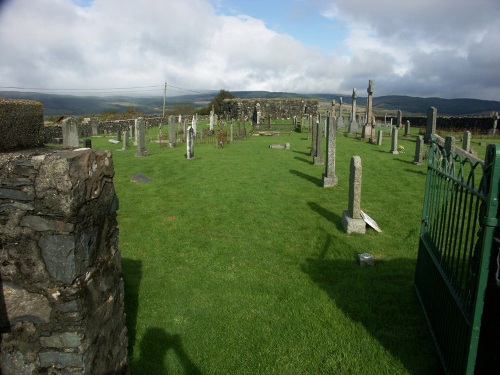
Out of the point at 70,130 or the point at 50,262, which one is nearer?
the point at 50,262

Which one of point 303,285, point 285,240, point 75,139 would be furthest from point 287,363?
point 75,139

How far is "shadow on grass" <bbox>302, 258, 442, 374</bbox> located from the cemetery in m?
0.02

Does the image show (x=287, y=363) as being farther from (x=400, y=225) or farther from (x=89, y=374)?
(x=400, y=225)

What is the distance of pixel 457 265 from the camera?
332cm

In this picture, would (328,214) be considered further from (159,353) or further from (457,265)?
(159,353)

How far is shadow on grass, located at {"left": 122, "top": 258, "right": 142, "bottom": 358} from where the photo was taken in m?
4.55

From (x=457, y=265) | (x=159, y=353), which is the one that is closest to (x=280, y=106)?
(x=159, y=353)

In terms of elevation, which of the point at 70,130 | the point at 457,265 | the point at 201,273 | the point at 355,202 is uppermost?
the point at 70,130

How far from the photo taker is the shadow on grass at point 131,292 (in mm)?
4551

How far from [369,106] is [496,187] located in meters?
23.0

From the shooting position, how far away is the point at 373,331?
4.42 m

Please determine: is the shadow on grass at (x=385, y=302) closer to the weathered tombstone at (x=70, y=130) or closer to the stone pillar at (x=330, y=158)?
the stone pillar at (x=330, y=158)

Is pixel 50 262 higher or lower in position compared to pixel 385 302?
higher

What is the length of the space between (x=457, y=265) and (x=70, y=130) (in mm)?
14091
